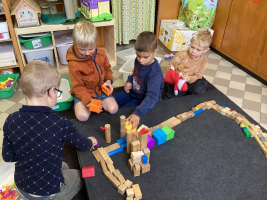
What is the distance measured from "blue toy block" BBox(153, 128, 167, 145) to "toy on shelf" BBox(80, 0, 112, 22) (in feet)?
4.21

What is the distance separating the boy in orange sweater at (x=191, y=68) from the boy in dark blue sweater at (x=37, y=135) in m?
0.98

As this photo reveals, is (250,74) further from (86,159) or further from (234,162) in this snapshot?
(86,159)

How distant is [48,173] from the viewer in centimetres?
82

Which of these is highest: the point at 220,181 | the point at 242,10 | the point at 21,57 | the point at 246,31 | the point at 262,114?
the point at 242,10

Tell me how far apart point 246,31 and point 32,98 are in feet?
7.13

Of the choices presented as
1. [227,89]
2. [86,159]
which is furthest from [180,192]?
[227,89]

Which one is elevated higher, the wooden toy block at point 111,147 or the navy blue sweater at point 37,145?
the navy blue sweater at point 37,145

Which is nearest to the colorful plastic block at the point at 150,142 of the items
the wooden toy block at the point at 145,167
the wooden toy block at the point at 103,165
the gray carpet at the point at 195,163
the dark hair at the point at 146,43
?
the gray carpet at the point at 195,163

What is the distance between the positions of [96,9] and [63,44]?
442mm

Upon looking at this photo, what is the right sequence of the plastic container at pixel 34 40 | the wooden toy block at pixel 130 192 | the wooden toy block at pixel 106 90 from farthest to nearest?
the plastic container at pixel 34 40
the wooden toy block at pixel 106 90
the wooden toy block at pixel 130 192

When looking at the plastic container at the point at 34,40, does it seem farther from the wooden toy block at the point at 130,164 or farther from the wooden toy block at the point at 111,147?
the wooden toy block at the point at 130,164

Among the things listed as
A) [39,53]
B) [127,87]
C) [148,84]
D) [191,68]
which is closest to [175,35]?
[191,68]

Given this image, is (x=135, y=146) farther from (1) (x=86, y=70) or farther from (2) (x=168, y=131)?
(1) (x=86, y=70)

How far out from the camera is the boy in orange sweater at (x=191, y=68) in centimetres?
158
